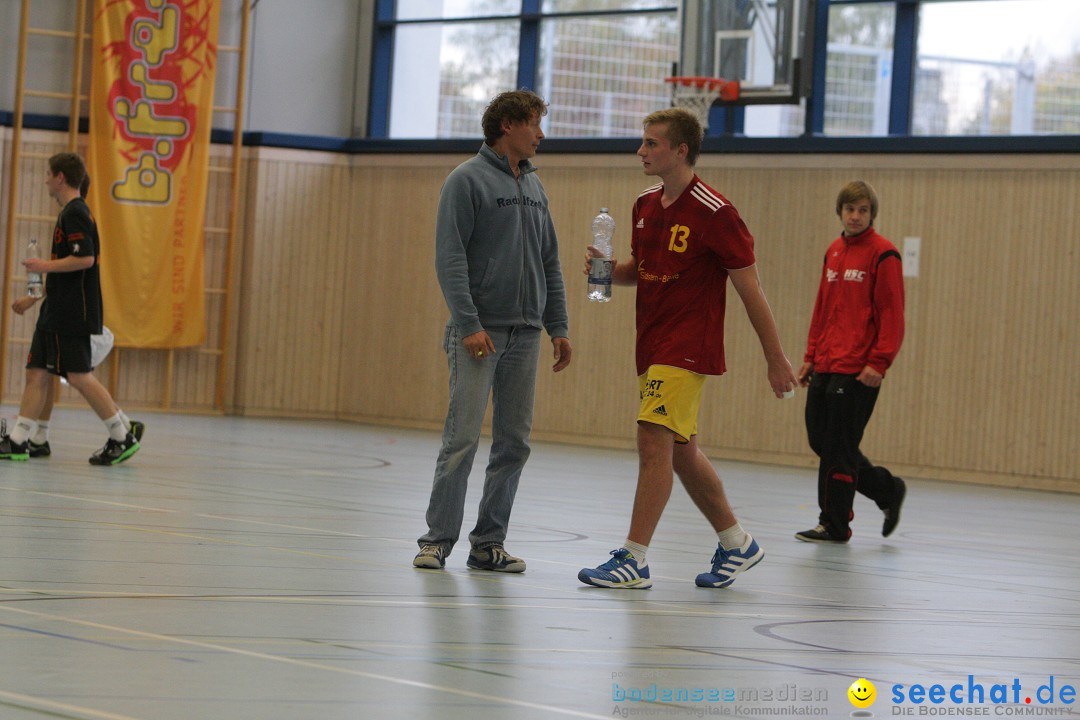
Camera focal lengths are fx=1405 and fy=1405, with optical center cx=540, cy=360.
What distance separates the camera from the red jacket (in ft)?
21.4

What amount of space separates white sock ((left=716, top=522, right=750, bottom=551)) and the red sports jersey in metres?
0.57

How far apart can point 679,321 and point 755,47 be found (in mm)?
7787

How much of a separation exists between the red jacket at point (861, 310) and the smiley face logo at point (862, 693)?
3.55 m

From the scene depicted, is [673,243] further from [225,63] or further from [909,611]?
[225,63]

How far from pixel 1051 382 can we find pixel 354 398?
7112 millimetres

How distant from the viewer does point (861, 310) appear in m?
6.59

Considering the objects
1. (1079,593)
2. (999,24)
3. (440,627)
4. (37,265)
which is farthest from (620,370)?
(440,627)

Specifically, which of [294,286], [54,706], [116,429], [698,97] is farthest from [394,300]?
[54,706]

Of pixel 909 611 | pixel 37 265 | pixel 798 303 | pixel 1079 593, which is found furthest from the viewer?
pixel 798 303

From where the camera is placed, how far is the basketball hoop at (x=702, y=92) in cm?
1173

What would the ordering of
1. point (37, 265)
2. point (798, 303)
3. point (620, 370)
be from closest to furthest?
point (37, 265)
point (798, 303)
point (620, 370)

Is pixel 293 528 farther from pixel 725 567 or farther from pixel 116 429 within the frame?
pixel 116 429

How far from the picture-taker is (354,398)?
14.9 m

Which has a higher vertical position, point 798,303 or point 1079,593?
point 798,303
